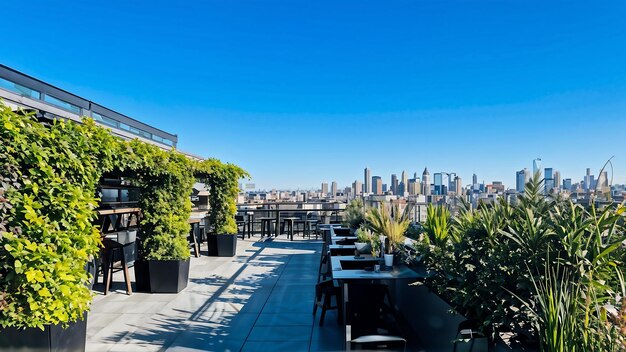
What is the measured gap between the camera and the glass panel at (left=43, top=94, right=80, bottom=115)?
23.8 feet

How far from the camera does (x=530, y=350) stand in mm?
1843

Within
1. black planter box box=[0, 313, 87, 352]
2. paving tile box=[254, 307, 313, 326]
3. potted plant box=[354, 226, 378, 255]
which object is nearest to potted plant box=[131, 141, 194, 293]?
paving tile box=[254, 307, 313, 326]

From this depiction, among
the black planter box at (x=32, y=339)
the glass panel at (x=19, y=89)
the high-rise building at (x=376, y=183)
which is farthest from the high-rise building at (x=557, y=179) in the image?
the high-rise building at (x=376, y=183)

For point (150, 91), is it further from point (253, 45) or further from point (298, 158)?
point (298, 158)

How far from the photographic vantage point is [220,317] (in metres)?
4.13

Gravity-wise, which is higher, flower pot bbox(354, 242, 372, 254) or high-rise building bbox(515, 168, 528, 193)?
high-rise building bbox(515, 168, 528, 193)

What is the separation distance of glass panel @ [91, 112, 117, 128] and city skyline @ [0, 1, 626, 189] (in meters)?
0.79

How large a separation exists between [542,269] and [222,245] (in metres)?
7.23

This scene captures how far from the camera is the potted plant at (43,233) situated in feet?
7.86

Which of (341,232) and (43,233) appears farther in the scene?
(341,232)

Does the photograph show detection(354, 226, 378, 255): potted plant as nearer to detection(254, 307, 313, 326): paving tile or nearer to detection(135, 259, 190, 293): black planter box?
detection(254, 307, 313, 326): paving tile

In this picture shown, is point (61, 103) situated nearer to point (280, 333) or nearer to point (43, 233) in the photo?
point (43, 233)

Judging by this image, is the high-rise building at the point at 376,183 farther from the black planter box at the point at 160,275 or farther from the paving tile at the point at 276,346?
the paving tile at the point at 276,346

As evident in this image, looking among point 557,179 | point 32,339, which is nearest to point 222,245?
point 32,339
